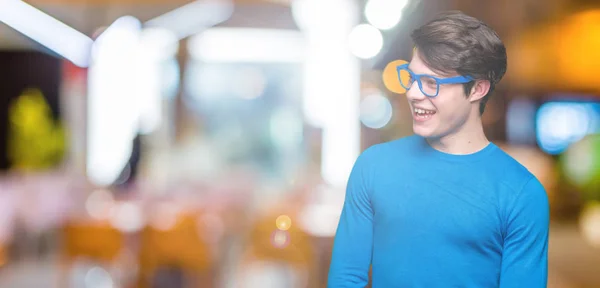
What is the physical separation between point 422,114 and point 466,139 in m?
0.09

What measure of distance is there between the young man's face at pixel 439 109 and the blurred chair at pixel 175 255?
4.08 metres

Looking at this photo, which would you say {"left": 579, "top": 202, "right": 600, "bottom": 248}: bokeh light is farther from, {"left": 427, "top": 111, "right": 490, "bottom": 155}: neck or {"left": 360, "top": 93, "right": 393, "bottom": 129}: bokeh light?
→ {"left": 427, "top": 111, "right": 490, "bottom": 155}: neck

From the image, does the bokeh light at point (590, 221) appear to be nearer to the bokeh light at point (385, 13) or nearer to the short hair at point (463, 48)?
the bokeh light at point (385, 13)

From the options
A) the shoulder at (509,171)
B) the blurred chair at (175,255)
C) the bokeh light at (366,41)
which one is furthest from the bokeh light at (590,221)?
the shoulder at (509,171)

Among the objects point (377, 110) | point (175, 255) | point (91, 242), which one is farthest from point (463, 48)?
point (91, 242)

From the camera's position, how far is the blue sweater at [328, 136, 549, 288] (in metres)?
1.17

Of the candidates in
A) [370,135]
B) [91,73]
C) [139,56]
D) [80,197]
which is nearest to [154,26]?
[139,56]

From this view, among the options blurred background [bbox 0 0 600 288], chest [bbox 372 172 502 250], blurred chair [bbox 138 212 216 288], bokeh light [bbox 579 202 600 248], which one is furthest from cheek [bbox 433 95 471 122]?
bokeh light [bbox 579 202 600 248]

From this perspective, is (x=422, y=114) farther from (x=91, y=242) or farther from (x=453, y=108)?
(x=91, y=242)

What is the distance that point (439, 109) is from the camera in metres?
1.20

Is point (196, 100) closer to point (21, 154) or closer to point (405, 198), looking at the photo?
point (21, 154)

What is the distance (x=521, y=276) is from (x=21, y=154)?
8.50 meters

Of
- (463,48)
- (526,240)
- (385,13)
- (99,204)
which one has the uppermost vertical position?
(385,13)

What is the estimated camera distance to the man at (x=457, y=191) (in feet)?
3.85
